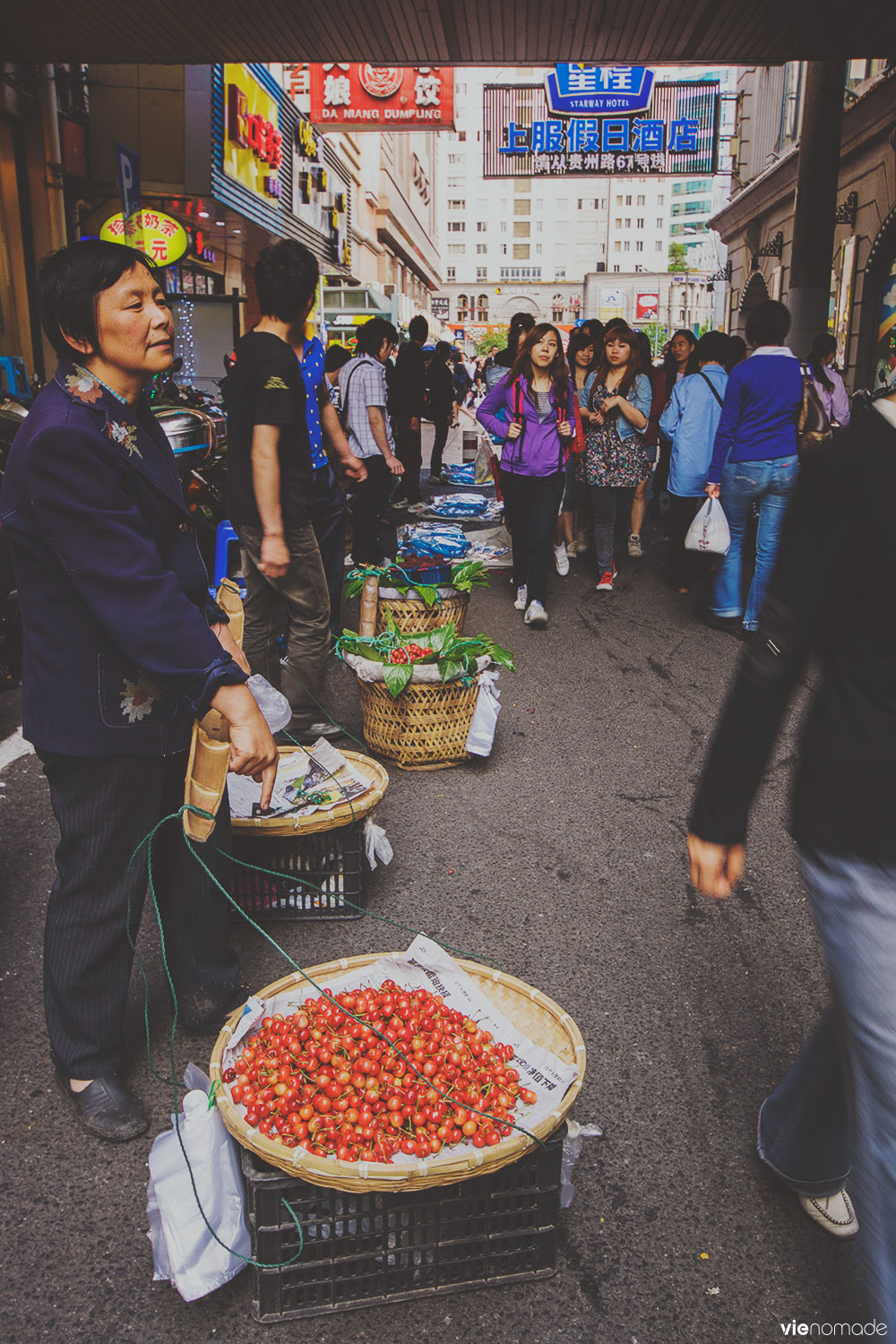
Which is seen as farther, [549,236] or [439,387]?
[549,236]

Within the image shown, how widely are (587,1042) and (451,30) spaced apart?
8240 millimetres

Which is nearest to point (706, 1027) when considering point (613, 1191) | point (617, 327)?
point (613, 1191)

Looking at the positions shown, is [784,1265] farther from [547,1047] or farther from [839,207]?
[839,207]

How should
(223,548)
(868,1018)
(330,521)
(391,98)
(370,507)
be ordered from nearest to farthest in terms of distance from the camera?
1. (868,1018)
2. (330,521)
3. (223,548)
4. (370,507)
5. (391,98)

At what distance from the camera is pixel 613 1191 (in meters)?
2.41

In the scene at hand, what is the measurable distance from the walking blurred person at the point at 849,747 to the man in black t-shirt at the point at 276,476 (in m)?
2.76

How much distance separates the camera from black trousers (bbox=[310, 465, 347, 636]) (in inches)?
219

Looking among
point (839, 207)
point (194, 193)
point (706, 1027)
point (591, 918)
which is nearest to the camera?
point (706, 1027)

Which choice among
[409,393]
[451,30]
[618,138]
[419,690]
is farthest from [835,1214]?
[618,138]

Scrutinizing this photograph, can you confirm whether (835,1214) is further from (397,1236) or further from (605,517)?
(605,517)

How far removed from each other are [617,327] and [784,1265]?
719 centimetres

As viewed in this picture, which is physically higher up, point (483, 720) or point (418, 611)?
point (418, 611)

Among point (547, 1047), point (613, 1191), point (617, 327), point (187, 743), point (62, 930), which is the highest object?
point (617, 327)

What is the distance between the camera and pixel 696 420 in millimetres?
7738
